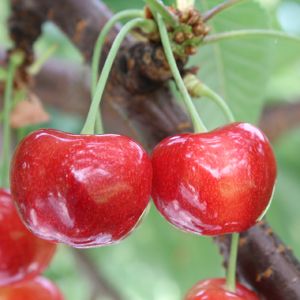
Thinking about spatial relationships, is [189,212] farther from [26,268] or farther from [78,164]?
[26,268]

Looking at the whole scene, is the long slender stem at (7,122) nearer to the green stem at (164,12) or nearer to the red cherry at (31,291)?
the red cherry at (31,291)

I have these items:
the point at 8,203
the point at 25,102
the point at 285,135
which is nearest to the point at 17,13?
the point at 25,102

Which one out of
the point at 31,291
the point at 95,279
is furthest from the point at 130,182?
the point at 95,279

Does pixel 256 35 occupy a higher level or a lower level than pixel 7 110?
higher

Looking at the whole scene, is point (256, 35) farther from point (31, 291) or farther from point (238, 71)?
point (31, 291)

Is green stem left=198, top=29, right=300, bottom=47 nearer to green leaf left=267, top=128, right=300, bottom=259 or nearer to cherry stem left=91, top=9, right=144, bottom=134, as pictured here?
cherry stem left=91, top=9, right=144, bottom=134
